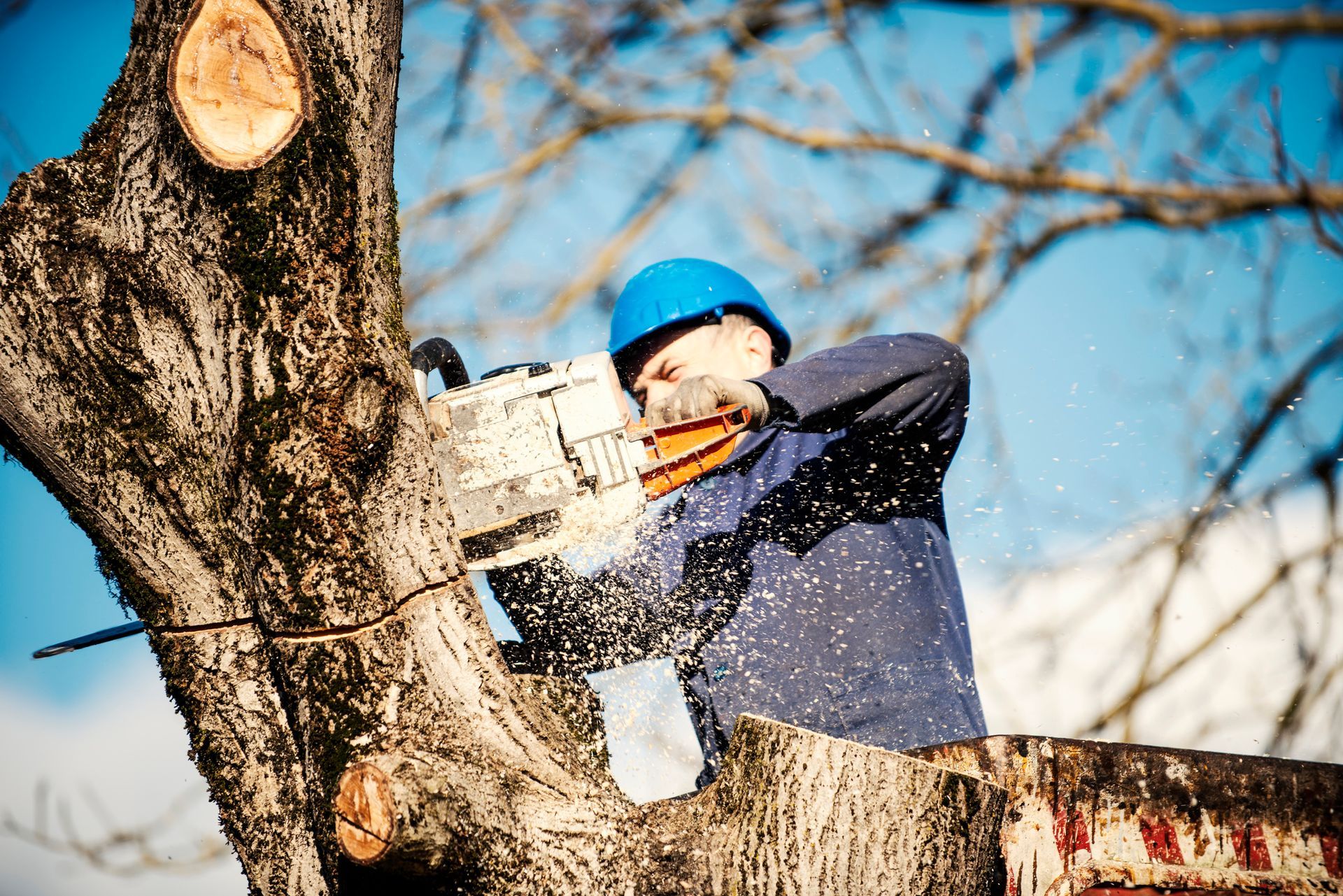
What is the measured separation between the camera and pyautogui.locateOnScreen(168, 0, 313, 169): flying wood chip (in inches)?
53.9

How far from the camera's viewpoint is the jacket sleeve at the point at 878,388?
2262 millimetres

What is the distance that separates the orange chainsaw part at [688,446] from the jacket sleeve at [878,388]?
0.12 m

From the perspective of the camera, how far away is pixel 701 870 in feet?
4.56

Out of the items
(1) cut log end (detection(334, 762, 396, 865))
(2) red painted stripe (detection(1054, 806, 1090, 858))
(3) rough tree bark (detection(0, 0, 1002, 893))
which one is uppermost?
(3) rough tree bark (detection(0, 0, 1002, 893))

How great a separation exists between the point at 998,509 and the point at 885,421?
3.43 metres

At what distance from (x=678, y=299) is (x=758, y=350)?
13.9 inches

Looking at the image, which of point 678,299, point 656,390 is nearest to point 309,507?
point 656,390

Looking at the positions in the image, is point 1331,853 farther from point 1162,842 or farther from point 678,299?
point 678,299

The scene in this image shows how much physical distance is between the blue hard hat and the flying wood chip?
6.42 ft

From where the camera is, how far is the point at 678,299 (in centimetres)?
329

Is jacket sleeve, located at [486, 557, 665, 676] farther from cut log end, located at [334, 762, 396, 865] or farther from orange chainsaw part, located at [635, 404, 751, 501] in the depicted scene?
cut log end, located at [334, 762, 396, 865]

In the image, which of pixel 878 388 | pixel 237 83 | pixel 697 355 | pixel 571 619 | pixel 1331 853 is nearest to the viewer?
pixel 237 83

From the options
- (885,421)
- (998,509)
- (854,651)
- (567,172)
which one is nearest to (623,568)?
(854,651)

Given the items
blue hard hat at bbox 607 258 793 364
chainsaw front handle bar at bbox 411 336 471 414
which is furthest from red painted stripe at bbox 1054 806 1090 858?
blue hard hat at bbox 607 258 793 364
